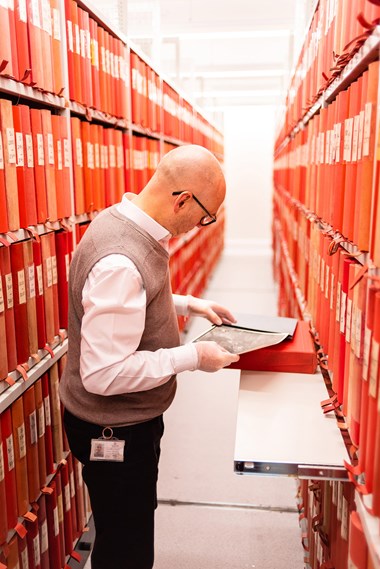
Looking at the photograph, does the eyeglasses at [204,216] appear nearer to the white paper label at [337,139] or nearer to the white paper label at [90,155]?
the white paper label at [337,139]

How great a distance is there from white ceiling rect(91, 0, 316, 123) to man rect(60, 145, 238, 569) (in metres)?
1.69

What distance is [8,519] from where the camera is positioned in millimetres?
1724

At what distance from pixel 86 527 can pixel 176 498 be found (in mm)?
539

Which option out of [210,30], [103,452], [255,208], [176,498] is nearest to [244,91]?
[255,208]

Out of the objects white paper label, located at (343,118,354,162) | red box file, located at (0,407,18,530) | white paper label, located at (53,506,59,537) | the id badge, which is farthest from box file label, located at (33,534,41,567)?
white paper label, located at (343,118,354,162)

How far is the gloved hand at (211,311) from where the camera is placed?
2.10 metres

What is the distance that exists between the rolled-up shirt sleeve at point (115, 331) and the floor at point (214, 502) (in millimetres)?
1315

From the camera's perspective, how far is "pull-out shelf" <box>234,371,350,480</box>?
1334mm

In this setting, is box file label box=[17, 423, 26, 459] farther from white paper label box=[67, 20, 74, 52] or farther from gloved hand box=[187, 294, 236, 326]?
white paper label box=[67, 20, 74, 52]

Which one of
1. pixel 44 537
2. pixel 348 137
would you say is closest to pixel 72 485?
pixel 44 537

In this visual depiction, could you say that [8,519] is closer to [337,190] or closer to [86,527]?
[86,527]

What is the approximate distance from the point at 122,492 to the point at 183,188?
96 cm

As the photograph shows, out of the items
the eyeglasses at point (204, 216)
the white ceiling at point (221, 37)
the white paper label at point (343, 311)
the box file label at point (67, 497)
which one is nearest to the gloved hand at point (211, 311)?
the eyeglasses at point (204, 216)

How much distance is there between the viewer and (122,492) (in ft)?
5.60
